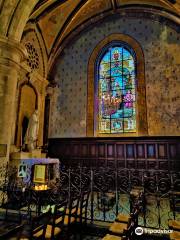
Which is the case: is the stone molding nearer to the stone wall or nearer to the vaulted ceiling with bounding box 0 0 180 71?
the vaulted ceiling with bounding box 0 0 180 71

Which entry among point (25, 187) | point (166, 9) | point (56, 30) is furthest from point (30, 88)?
point (166, 9)

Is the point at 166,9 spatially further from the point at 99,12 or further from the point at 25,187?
the point at 25,187

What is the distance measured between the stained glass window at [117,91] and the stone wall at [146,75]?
2.93ft

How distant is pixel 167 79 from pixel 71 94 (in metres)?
5.49

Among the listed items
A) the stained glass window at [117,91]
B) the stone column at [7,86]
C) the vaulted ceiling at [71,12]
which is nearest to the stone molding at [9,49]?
the stone column at [7,86]

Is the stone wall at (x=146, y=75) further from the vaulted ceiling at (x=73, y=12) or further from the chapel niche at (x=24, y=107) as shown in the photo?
the chapel niche at (x=24, y=107)

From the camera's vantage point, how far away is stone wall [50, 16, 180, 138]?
9.67m

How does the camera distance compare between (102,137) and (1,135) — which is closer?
(1,135)

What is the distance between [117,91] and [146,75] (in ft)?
5.91

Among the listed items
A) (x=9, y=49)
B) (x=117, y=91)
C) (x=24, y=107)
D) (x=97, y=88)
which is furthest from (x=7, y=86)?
(x=117, y=91)

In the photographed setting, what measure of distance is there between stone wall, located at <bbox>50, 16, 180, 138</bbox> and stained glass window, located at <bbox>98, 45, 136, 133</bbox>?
2.93 feet

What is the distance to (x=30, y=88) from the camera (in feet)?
34.9

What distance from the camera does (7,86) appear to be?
22.6 feet

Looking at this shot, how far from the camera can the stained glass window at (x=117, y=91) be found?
1071cm
